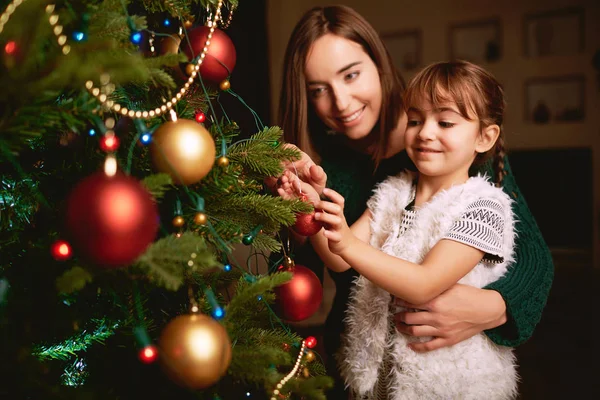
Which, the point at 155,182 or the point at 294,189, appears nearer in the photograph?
the point at 155,182

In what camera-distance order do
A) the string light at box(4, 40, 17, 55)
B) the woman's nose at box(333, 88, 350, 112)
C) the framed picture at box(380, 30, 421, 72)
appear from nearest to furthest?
1. the string light at box(4, 40, 17, 55)
2. the woman's nose at box(333, 88, 350, 112)
3. the framed picture at box(380, 30, 421, 72)

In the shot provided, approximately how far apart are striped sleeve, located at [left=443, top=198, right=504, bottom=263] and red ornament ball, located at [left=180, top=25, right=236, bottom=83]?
54 cm

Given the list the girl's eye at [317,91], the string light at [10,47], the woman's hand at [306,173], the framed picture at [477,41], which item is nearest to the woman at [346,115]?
the girl's eye at [317,91]

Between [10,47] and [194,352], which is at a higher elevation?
[10,47]

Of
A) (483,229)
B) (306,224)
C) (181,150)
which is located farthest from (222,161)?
(483,229)

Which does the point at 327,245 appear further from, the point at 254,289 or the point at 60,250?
the point at 60,250

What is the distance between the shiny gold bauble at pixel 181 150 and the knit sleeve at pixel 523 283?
75 centimetres

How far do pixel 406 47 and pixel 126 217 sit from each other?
14.7 feet

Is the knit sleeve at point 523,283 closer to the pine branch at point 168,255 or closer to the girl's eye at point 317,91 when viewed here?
the girl's eye at point 317,91

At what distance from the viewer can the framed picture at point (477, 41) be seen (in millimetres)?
4176

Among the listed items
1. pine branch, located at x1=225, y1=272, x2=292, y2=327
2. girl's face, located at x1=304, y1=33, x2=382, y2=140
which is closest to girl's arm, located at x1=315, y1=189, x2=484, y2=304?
pine branch, located at x1=225, y1=272, x2=292, y2=327

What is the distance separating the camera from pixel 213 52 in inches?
26.7

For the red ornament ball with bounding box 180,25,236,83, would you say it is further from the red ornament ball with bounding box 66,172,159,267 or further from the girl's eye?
the girl's eye

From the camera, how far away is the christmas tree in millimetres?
444
